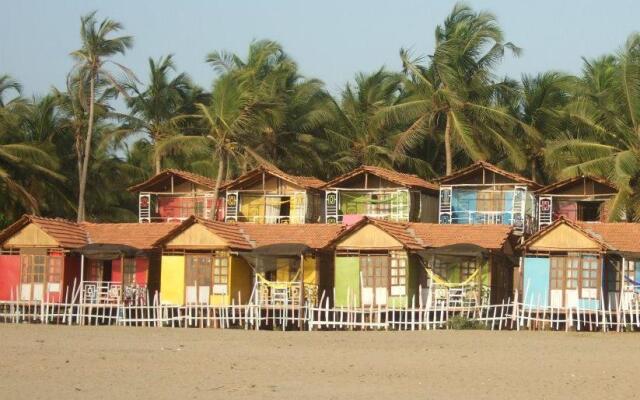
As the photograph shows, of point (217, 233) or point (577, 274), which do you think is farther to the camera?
point (217, 233)

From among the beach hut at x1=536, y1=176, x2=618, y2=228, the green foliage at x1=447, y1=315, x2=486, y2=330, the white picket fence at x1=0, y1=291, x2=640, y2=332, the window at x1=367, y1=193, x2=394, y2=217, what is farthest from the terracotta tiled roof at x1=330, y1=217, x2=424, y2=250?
the beach hut at x1=536, y1=176, x2=618, y2=228

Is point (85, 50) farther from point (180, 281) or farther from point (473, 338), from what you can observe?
point (473, 338)

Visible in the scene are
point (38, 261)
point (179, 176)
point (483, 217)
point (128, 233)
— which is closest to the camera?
point (38, 261)

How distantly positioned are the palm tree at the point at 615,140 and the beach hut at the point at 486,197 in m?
1.66

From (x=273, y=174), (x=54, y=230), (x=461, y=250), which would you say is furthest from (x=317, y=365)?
(x=273, y=174)

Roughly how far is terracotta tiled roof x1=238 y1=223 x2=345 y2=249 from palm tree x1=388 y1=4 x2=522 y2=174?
739 centimetres

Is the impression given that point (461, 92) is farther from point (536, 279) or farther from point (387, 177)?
point (536, 279)

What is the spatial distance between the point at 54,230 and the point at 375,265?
1085cm

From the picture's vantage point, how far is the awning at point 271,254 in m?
35.9

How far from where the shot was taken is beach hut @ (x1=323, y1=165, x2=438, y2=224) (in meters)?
42.6

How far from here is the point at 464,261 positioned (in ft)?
120

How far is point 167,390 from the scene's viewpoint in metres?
18.5

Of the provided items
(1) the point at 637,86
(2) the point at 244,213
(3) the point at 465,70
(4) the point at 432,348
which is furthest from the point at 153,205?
(4) the point at 432,348

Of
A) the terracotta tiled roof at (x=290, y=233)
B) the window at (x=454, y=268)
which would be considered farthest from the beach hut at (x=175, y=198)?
the window at (x=454, y=268)
